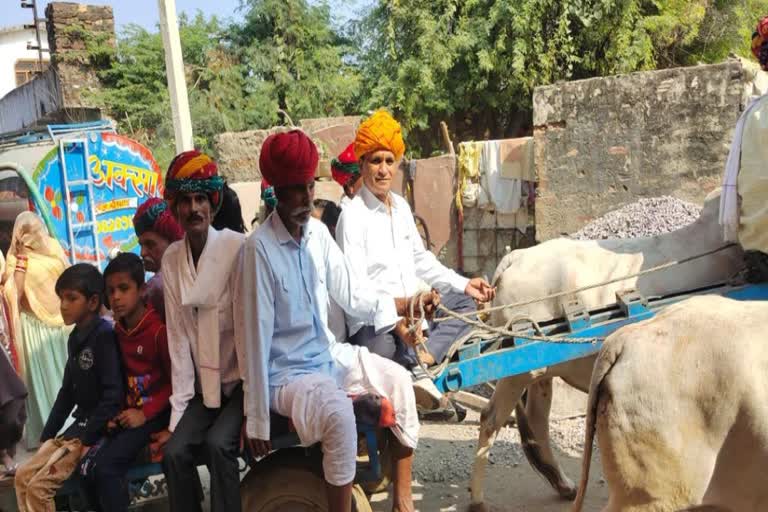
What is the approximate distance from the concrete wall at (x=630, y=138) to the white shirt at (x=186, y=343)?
600cm

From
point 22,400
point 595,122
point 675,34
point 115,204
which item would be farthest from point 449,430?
point 675,34

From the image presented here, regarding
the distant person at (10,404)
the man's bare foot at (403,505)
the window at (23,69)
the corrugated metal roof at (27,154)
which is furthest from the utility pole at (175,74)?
the window at (23,69)

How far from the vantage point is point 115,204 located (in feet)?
29.3

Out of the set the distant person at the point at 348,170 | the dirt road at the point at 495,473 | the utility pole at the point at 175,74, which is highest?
the utility pole at the point at 175,74

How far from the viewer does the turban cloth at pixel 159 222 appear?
15.5ft

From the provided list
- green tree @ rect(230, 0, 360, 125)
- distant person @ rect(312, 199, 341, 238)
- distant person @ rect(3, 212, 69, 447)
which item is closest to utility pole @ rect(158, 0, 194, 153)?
distant person @ rect(3, 212, 69, 447)

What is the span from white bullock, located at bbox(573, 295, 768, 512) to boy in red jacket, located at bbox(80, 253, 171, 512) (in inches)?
84.1

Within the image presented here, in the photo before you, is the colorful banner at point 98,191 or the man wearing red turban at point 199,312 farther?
the colorful banner at point 98,191

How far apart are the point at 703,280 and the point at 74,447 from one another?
11.9 ft

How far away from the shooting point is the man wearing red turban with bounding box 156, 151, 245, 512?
11.7 ft

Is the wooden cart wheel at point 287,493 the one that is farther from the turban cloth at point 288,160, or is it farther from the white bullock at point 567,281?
the white bullock at point 567,281

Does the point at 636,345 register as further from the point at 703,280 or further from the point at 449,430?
the point at 449,430

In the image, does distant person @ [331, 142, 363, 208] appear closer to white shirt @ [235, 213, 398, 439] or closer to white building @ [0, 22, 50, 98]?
white shirt @ [235, 213, 398, 439]

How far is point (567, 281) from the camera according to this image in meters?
5.05
